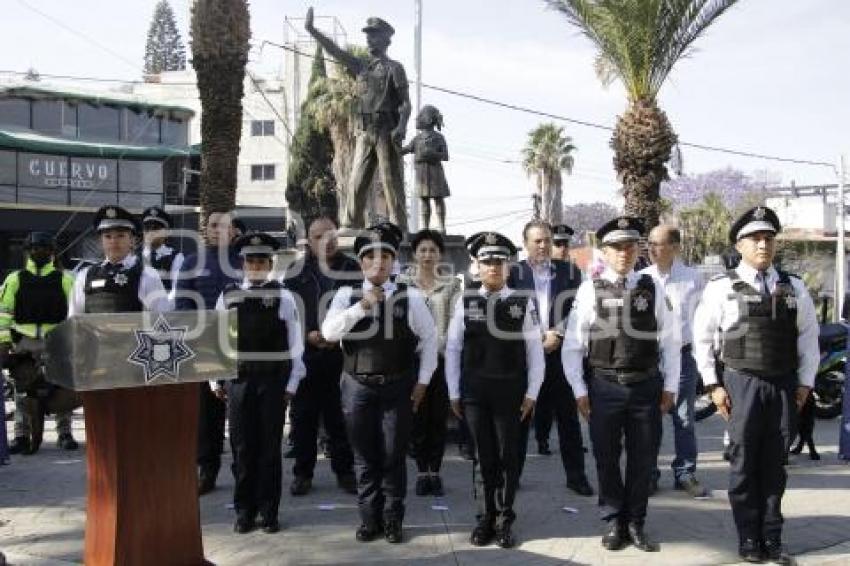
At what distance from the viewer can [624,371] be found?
5082 millimetres

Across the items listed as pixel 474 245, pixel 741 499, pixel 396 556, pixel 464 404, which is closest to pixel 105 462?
pixel 396 556

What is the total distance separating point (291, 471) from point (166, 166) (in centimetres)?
2668

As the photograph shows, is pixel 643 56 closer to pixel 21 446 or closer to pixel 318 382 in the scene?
pixel 318 382

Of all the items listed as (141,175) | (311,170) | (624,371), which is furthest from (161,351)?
(311,170)

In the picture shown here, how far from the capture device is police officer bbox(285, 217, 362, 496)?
6457 millimetres

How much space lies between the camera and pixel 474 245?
5.48 m

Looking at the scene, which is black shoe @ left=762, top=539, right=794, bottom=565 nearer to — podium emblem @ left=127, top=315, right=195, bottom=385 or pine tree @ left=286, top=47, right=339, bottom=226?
podium emblem @ left=127, top=315, right=195, bottom=385

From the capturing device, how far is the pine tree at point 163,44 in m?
77.8

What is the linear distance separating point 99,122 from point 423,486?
1121 inches

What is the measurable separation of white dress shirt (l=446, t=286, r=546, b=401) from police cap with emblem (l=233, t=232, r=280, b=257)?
4.16ft

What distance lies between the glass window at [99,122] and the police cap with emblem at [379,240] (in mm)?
27959

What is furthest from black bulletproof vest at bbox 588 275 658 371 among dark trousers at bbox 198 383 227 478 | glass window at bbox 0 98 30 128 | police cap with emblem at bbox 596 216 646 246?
glass window at bbox 0 98 30 128

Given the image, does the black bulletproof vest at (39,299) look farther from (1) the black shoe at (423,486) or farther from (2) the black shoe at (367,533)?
(2) the black shoe at (367,533)

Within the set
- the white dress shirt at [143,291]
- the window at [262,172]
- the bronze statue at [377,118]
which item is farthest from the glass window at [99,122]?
the white dress shirt at [143,291]
